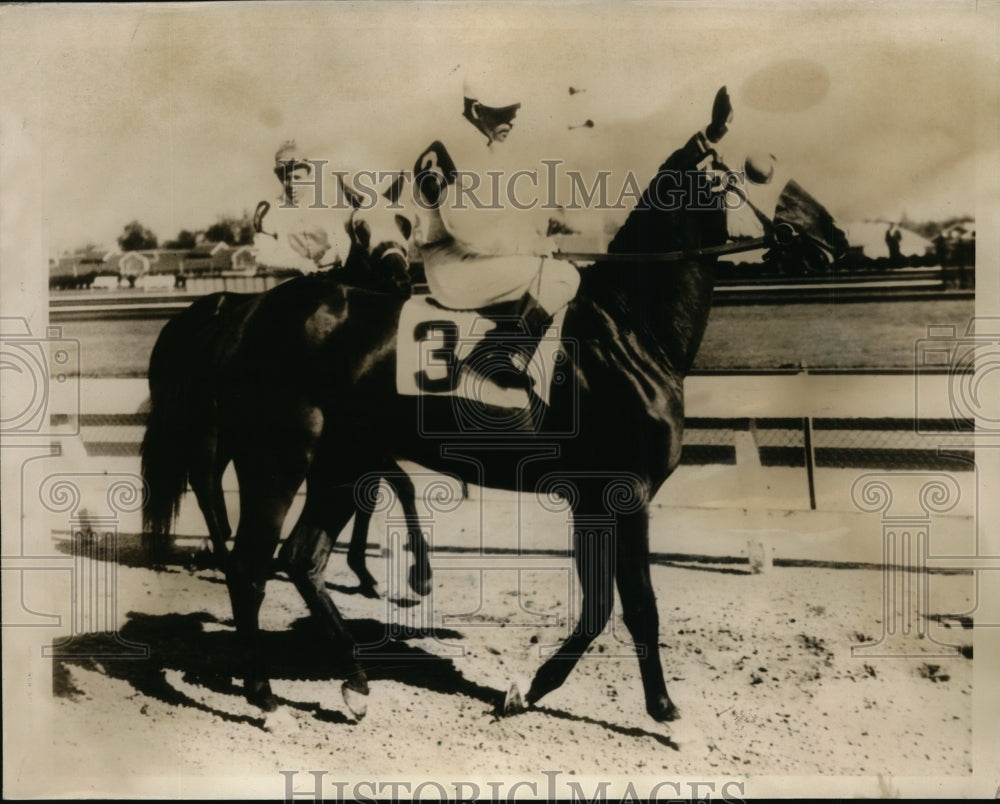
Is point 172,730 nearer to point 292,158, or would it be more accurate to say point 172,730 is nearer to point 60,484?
point 60,484

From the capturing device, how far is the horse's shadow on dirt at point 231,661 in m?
2.78

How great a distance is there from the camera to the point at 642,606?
273cm

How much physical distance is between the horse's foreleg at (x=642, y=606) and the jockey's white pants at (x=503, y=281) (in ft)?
2.70

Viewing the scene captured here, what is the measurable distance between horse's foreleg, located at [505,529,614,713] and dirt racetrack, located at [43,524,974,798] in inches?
1.9

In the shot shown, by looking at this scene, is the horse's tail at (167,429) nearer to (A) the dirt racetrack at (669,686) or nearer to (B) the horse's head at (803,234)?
(A) the dirt racetrack at (669,686)

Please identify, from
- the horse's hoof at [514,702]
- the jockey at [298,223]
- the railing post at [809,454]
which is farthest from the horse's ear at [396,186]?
the horse's hoof at [514,702]

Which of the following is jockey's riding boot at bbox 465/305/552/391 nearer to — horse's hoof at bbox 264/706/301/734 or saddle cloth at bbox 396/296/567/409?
saddle cloth at bbox 396/296/567/409

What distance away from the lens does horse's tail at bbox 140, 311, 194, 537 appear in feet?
9.27

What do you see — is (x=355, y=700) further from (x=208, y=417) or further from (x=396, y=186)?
(x=396, y=186)

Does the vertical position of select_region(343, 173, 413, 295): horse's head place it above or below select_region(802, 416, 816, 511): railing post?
above

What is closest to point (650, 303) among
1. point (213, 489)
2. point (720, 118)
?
point (720, 118)

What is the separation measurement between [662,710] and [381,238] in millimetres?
1924

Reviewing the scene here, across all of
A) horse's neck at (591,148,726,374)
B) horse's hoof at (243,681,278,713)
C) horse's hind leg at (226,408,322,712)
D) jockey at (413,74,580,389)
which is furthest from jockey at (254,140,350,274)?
horse's hoof at (243,681,278,713)

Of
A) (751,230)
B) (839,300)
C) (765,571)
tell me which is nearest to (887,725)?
(765,571)
